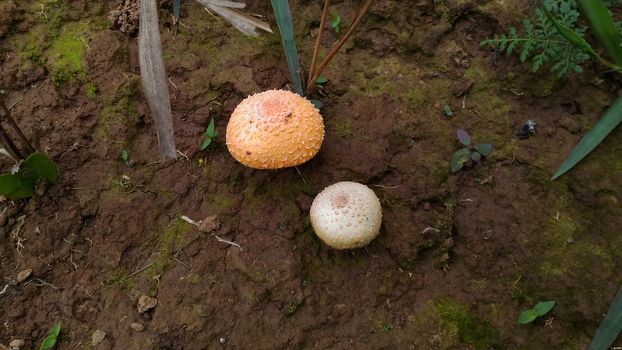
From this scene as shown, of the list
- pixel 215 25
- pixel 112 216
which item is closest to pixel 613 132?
pixel 215 25

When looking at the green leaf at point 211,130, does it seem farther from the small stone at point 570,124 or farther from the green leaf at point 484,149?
the small stone at point 570,124

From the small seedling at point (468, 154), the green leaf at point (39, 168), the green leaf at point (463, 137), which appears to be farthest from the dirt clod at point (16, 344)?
the green leaf at point (463, 137)

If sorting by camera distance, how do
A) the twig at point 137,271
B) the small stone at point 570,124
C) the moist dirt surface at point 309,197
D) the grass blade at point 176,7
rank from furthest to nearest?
1. the grass blade at point 176,7
2. the small stone at point 570,124
3. the twig at point 137,271
4. the moist dirt surface at point 309,197

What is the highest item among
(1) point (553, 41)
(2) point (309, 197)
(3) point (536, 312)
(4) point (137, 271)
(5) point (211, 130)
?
(1) point (553, 41)

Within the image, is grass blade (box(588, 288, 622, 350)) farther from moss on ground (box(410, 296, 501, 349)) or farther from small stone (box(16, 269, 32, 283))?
small stone (box(16, 269, 32, 283))

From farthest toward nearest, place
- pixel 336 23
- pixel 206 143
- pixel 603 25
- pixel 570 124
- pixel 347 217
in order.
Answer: pixel 336 23
pixel 206 143
pixel 570 124
pixel 603 25
pixel 347 217

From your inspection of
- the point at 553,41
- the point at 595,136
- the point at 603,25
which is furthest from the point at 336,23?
the point at 595,136

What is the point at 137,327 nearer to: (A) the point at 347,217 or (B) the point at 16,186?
(B) the point at 16,186

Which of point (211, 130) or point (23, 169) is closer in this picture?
point (23, 169)

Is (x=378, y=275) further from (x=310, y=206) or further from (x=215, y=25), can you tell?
(x=215, y=25)
